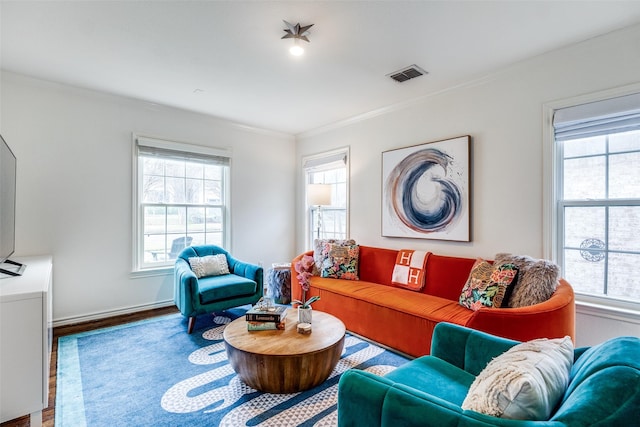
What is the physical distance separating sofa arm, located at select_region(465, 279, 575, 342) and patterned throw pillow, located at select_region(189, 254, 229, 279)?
2801 mm

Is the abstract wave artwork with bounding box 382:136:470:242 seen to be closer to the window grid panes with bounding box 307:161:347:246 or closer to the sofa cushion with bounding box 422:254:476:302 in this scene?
the sofa cushion with bounding box 422:254:476:302

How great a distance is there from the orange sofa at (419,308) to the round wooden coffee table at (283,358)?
0.69m

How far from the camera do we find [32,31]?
2.27m

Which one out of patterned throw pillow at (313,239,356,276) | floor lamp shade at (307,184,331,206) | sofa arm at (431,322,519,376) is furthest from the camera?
floor lamp shade at (307,184,331,206)

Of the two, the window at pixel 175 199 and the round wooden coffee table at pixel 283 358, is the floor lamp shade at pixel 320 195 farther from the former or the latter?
the round wooden coffee table at pixel 283 358

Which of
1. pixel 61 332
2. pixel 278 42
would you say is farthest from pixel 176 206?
pixel 278 42

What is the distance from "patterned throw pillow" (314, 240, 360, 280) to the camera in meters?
3.62

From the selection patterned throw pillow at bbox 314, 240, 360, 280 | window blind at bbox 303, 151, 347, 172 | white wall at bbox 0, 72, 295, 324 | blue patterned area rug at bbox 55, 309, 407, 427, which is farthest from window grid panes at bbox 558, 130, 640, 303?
white wall at bbox 0, 72, 295, 324

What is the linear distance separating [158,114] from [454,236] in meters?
3.83

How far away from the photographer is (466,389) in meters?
1.39

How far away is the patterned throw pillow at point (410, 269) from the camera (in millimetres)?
3104

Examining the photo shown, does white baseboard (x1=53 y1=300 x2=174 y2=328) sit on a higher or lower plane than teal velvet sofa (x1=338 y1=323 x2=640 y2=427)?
lower

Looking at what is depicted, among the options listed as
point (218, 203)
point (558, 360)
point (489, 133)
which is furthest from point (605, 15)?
point (218, 203)

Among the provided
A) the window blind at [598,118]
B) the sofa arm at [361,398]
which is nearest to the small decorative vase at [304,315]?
the sofa arm at [361,398]
